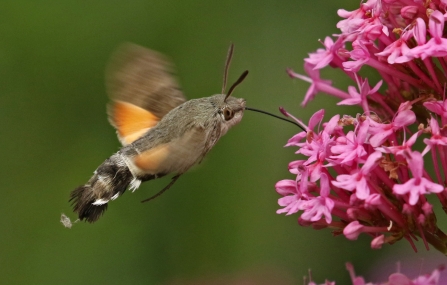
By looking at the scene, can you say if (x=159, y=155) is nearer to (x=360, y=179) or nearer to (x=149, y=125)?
(x=149, y=125)

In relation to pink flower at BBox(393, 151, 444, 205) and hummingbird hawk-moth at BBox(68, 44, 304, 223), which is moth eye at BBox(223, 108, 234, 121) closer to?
hummingbird hawk-moth at BBox(68, 44, 304, 223)

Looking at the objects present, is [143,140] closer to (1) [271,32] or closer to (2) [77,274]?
(2) [77,274]

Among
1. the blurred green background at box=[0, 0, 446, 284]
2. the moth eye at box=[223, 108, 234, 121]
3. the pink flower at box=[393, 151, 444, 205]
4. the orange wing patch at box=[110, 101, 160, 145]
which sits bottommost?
the blurred green background at box=[0, 0, 446, 284]

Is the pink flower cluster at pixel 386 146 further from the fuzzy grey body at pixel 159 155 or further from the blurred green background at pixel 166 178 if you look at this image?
the blurred green background at pixel 166 178

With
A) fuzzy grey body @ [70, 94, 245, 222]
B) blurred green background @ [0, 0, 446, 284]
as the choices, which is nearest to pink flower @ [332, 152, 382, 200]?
fuzzy grey body @ [70, 94, 245, 222]

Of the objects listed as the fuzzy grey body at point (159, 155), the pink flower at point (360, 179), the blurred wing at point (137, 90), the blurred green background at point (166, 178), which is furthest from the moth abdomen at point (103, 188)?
the blurred green background at point (166, 178)

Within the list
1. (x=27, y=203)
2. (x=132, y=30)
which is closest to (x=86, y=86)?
(x=132, y=30)
